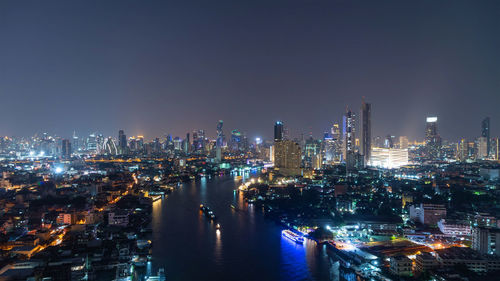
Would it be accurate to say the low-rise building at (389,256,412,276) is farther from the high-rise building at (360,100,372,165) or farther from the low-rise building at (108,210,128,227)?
the high-rise building at (360,100,372,165)

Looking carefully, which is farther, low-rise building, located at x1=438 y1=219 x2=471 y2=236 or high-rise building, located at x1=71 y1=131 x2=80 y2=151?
high-rise building, located at x1=71 y1=131 x2=80 y2=151

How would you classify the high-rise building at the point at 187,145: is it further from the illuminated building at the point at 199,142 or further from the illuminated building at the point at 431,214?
the illuminated building at the point at 431,214

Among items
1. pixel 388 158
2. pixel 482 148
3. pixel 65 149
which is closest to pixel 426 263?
pixel 388 158

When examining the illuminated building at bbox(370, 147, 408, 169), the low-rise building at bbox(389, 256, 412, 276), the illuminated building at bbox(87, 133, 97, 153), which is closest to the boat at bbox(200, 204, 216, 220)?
the low-rise building at bbox(389, 256, 412, 276)

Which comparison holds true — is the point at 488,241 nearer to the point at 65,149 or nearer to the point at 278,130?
the point at 278,130

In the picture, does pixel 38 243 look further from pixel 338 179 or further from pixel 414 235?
pixel 338 179

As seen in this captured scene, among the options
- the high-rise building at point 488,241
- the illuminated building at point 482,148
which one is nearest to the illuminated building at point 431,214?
the high-rise building at point 488,241

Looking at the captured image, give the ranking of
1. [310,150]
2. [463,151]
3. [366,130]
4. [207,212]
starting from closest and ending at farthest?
[207,212], [366,130], [463,151], [310,150]
